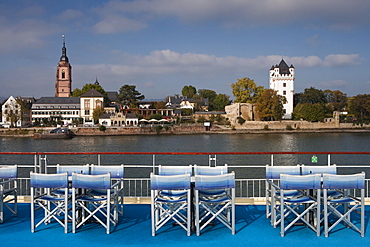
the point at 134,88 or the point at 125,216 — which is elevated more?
the point at 134,88

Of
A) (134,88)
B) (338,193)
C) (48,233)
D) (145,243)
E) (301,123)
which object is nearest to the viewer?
(145,243)

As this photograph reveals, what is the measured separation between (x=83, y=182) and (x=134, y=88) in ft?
268

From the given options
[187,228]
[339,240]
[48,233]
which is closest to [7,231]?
[48,233]

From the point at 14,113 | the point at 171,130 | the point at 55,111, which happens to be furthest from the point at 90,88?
the point at 171,130

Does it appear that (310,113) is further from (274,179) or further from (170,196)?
(170,196)

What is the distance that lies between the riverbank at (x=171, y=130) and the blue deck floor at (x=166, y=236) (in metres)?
58.9

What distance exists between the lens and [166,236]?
4855 mm

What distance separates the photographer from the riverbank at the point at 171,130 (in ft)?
209

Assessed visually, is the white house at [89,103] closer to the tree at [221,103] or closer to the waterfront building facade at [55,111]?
the waterfront building facade at [55,111]

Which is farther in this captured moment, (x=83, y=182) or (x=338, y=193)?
(x=338, y=193)

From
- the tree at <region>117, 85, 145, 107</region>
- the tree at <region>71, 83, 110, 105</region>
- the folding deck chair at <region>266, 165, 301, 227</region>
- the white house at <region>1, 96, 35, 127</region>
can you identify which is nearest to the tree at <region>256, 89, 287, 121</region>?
the tree at <region>117, 85, 145, 107</region>

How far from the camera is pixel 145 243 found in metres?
4.64

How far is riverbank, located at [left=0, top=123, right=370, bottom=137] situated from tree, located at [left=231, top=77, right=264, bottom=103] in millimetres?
7941

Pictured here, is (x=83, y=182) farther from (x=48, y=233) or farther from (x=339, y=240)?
(x=339, y=240)
